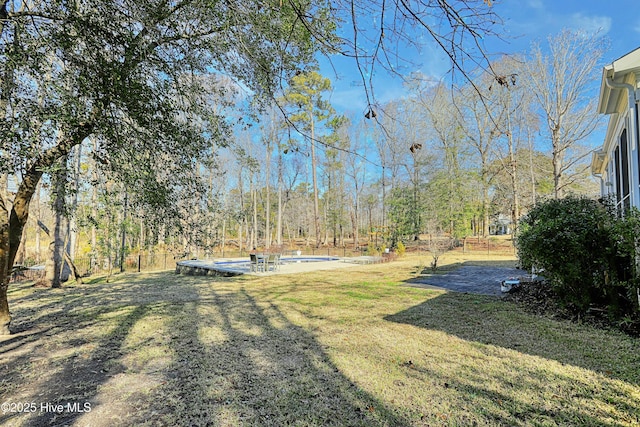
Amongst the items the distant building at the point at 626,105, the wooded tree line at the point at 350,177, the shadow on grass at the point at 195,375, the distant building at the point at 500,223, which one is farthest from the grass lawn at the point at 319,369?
the distant building at the point at 500,223

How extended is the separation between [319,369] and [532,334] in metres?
2.83

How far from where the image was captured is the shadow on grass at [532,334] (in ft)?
10.0

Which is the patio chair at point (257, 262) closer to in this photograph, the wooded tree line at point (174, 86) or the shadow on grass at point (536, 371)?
the wooded tree line at point (174, 86)

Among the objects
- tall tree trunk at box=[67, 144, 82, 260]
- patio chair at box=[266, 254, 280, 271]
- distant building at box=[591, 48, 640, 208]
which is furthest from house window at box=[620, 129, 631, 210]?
patio chair at box=[266, 254, 280, 271]

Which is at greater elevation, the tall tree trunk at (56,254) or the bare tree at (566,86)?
the bare tree at (566,86)

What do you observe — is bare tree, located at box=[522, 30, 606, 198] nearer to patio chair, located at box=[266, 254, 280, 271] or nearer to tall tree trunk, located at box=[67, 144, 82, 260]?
patio chair, located at box=[266, 254, 280, 271]

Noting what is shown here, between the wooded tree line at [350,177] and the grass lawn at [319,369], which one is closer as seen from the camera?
the grass lawn at [319,369]

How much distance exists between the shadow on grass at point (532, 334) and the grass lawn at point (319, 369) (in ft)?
0.07

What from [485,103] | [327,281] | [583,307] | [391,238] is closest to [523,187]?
[391,238]

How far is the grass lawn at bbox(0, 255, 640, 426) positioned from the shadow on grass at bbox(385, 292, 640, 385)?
2cm

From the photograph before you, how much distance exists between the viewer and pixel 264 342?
3871 millimetres

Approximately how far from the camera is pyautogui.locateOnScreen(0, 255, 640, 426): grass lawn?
2213mm

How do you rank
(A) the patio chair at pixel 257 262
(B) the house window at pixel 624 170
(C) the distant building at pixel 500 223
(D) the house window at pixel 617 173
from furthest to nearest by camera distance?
(C) the distant building at pixel 500 223
(A) the patio chair at pixel 257 262
(D) the house window at pixel 617 173
(B) the house window at pixel 624 170

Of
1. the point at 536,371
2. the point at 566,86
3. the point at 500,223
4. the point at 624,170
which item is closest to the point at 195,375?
the point at 536,371
